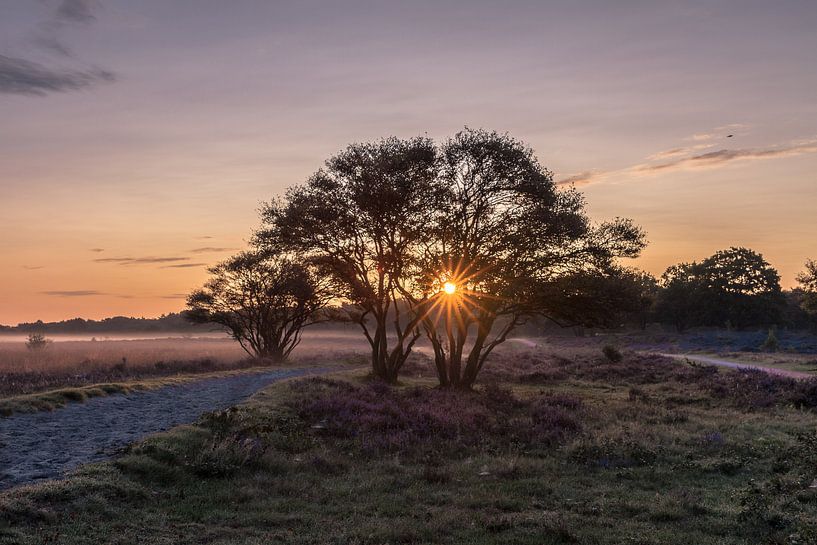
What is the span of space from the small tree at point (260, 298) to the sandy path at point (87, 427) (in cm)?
2305

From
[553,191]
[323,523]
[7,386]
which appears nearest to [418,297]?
[553,191]

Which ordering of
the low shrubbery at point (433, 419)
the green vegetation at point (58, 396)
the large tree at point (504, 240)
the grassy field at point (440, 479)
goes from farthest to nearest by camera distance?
the large tree at point (504, 240) < the green vegetation at point (58, 396) < the low shrubbery at point (433, 419) < the grassy field at point (440, 479)

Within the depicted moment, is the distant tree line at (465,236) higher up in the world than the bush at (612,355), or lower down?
higher up

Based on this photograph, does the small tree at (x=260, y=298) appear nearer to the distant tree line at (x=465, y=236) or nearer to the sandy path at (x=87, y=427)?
the distant tree line at (x=465, y=236)

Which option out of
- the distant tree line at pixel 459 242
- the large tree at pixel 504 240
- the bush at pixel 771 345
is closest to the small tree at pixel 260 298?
the distant tree line at pixel 459 242

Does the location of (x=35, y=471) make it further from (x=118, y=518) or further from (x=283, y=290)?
(x=283, y=290)

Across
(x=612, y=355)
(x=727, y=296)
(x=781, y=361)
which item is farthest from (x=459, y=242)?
(x=727, y=296)

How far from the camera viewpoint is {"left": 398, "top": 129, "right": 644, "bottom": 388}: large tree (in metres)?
30.1

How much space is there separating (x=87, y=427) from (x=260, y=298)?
3627 cm

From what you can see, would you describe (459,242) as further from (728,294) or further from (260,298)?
(728,294)

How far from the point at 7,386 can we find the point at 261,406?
13.7 metres

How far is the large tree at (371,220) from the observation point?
31.1m

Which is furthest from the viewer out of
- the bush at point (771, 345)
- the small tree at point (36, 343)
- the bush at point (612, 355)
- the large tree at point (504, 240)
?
the bush at point (771, 345)

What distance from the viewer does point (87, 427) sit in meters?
18.1
